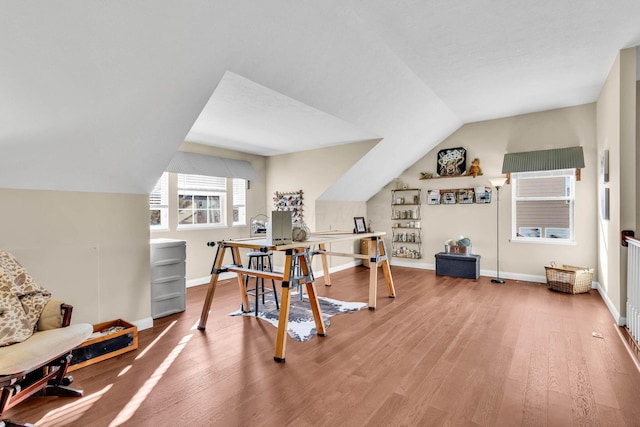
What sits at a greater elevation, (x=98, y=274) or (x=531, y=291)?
(x=98, y=274)

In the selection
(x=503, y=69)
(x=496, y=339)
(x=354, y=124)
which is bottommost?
(x=496, y=339)

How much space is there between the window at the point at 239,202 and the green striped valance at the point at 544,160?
→ 185 inches

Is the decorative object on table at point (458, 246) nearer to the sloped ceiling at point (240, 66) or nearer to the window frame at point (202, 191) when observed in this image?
the sloped ceiling at point (240, 66)

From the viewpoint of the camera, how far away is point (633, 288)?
3047 mm

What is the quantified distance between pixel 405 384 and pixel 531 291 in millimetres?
3647

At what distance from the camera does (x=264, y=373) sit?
242cm

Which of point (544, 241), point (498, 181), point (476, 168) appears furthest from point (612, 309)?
point (476, 168)

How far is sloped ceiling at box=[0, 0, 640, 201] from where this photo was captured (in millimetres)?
1928

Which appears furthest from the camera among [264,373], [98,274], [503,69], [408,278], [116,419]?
[408,278]

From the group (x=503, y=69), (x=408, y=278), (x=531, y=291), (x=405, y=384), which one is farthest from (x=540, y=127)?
(x=405, y=384)

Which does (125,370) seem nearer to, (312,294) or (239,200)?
(312,294)

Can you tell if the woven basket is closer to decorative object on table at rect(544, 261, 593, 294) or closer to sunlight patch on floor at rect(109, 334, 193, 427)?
decorative object on table at rect(544, 261, 593, 294)

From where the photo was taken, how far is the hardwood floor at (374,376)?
1928mm

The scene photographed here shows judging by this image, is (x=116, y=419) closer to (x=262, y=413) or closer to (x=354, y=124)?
(x=262, y=413)
